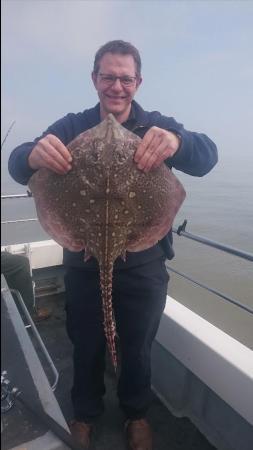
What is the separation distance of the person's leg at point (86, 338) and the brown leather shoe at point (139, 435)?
0.30 metres

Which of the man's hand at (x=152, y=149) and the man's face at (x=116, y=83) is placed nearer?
the man's hand at (x=152, y=149)

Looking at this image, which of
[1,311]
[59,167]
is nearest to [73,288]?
[59,167]

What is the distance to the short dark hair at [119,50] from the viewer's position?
7.38ft

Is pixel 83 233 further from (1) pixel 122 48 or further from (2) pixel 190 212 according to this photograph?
(2) pixel 190 212

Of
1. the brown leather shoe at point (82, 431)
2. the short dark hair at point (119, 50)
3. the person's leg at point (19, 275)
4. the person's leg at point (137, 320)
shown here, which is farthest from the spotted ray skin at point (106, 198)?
the person's leg at point (19, 275)

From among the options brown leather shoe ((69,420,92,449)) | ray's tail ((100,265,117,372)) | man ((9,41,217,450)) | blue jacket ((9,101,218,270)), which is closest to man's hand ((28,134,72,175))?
man ((9,41,217,450))

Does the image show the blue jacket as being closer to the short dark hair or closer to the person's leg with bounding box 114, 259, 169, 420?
the person's leg with bounding box 114, 259, 169, 420

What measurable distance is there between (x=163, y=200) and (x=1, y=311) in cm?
146

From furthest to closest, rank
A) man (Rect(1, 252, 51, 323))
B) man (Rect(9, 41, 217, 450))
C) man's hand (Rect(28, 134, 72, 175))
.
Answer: man (Rect(1, 252, 51, 323))
man (Rect(9, 41, 217, 450))
man's hand (Rect(28, 134, 72, 175))

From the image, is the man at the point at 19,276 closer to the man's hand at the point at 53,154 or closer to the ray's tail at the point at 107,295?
the ray's tail at the point at 107,295

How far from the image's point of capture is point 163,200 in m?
2.05

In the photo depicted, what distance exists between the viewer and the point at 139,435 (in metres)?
2.92

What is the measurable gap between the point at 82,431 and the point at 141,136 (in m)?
2.37

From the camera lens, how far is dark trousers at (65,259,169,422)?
254 cm
